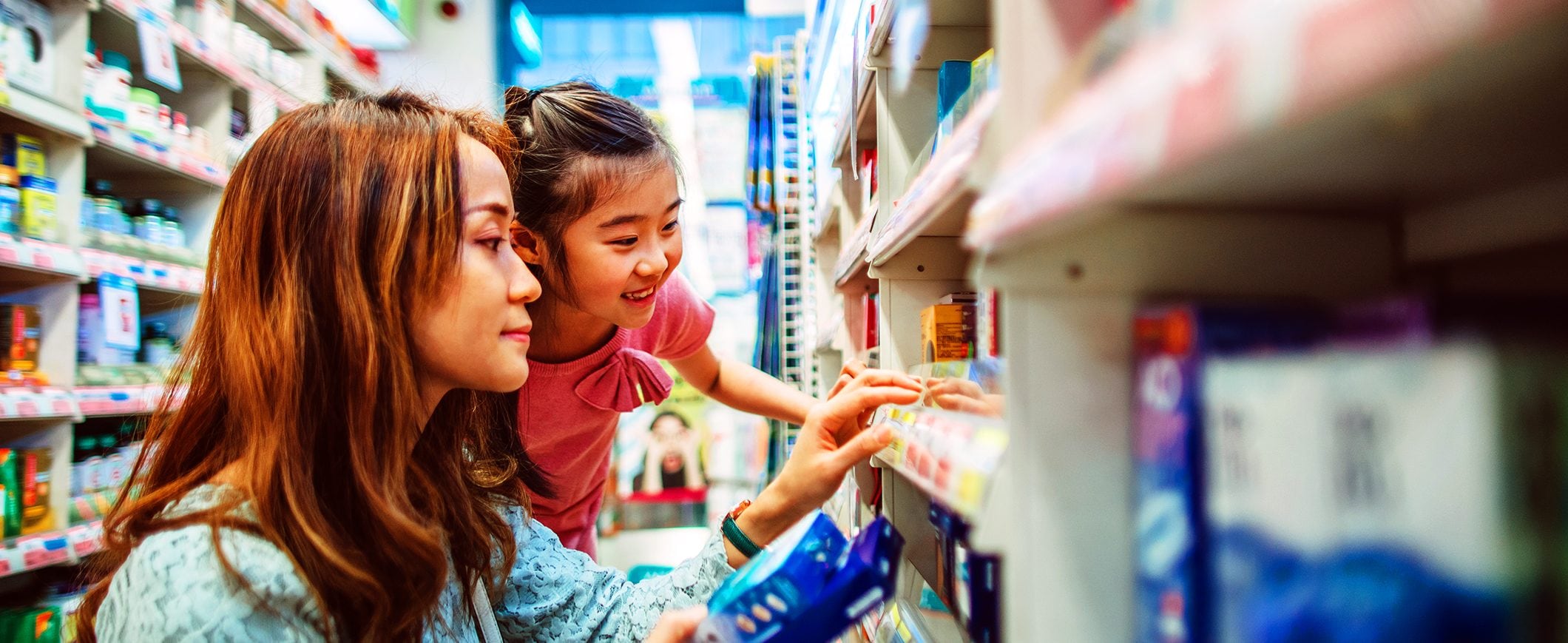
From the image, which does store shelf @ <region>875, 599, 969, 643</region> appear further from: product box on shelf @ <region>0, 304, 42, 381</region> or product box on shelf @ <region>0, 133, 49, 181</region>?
product box on shelf @ <region>0, 133, 49, 181</region>

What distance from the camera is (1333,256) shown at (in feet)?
1.96

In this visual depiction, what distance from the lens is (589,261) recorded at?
156 cm

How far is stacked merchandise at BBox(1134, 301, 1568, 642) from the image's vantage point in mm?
370

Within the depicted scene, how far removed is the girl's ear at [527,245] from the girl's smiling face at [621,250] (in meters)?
0.05

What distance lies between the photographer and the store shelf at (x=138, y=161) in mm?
2377

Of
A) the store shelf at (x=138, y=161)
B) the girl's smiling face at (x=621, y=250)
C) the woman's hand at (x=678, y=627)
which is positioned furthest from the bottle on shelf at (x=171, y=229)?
the woman's hand at (x=678, y=627)

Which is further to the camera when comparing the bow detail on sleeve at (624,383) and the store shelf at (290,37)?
the store shelf at (290,37)

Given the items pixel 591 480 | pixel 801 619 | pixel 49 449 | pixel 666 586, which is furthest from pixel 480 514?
pixel 49 449

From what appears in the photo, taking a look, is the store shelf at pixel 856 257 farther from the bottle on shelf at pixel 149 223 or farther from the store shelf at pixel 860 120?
the bottle on shelf at pixel 149 223

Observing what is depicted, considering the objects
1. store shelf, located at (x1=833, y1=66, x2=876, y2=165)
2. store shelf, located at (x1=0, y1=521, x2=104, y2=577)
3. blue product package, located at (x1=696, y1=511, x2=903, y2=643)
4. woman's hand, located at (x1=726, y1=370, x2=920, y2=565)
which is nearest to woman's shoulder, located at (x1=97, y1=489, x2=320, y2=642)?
blue product package, located at (x1=696, y1=511, x2=903, y2=643)

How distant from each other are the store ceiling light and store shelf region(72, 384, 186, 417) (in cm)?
225

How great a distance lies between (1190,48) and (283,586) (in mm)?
946

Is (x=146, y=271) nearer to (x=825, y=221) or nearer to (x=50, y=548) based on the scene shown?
(x=50, y=548)

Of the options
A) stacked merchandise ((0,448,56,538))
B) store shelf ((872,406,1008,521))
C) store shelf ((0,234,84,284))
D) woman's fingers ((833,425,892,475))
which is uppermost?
store shelf ((0,234,84,284))
